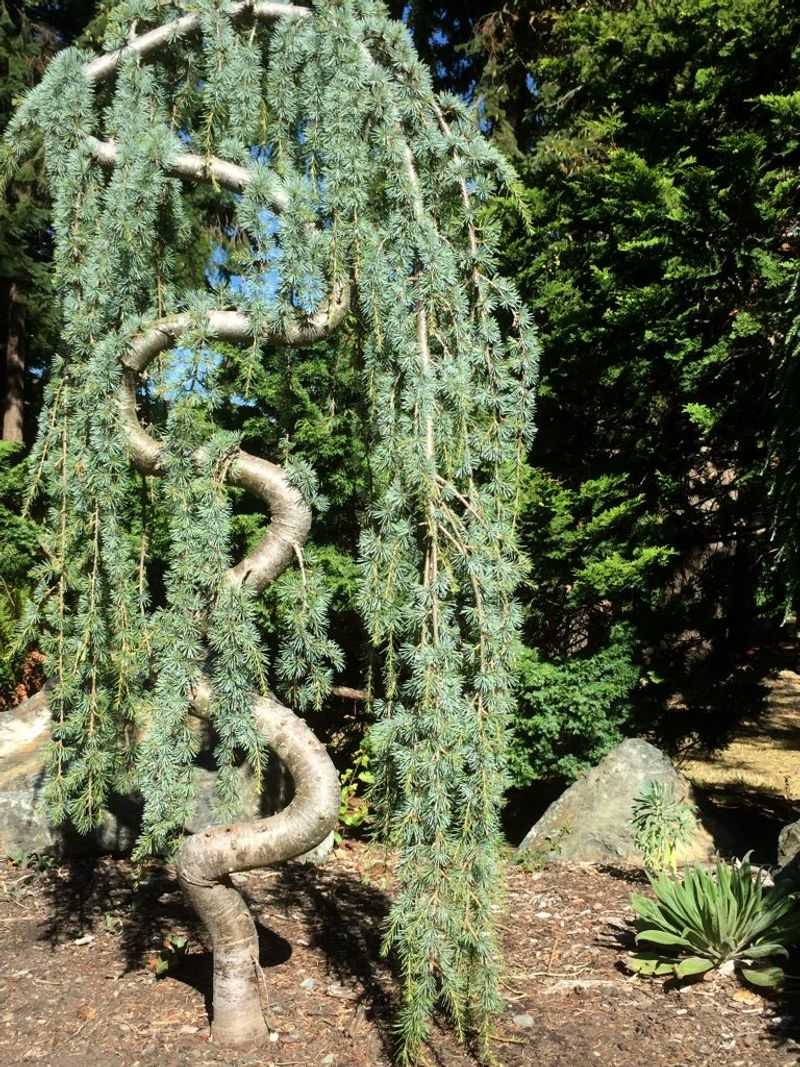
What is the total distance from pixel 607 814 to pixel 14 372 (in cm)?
783

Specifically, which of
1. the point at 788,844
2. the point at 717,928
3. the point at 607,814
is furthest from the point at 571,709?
the point at 717,928

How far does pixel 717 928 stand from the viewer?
3.00 m

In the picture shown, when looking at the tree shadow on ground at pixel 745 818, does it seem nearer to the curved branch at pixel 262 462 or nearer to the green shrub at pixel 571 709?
the green shrub at pixel 571 709

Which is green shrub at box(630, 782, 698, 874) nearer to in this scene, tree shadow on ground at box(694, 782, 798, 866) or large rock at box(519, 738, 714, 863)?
large rock at box(519, 738, 714, 863)

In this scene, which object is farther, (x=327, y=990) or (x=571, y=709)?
(x=571, y=709)

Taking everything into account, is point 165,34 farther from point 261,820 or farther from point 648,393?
point 648,393

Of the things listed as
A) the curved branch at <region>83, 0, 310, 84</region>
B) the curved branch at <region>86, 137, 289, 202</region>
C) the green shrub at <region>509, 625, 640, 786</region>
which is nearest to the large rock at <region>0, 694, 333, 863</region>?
the green shrub at <region>509, 625, 640, 786</region>

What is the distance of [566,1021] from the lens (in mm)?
2723

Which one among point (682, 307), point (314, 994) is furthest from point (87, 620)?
point (682, 307)

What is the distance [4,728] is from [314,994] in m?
A: 3.09

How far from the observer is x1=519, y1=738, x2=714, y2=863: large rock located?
4.20 m

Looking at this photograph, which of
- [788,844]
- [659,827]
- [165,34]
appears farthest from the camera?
[659,827]

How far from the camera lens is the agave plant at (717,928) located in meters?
2.98

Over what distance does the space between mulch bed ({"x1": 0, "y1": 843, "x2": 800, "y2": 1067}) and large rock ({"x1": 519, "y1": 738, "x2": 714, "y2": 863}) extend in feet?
0.76
